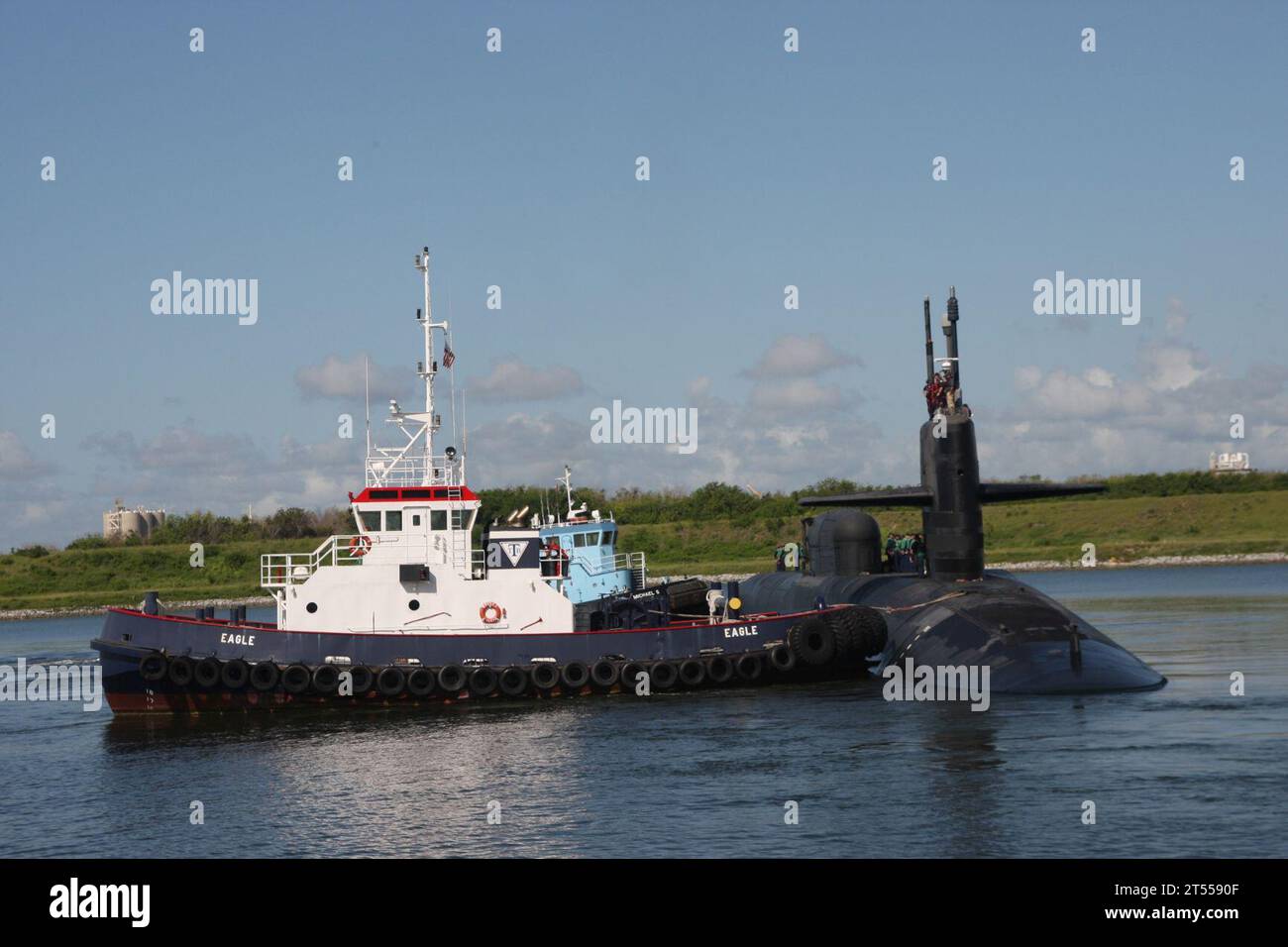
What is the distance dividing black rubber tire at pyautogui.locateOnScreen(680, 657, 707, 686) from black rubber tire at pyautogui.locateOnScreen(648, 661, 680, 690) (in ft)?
0.55

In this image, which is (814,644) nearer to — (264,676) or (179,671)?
(264,676)

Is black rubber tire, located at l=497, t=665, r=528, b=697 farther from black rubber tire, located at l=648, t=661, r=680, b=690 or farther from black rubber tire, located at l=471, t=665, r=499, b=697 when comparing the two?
black rubber tire, located at l=648, t=661, r=680, b=690

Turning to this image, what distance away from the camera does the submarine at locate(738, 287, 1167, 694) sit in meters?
31.7

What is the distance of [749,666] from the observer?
3656 centimetres

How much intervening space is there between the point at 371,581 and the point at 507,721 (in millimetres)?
6245

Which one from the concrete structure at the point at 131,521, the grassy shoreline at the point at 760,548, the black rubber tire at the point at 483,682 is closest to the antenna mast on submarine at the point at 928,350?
the black rubber tire at the point at 483,682

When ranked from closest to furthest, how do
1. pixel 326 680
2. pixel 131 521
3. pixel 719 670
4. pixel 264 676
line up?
pixel 326 680
pixel 264 676
pixel 719 670
pixel 131 521

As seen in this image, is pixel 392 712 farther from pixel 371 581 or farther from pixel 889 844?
pixel 889 844

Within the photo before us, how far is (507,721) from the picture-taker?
109 feet

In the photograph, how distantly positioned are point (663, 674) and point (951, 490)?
912 cm

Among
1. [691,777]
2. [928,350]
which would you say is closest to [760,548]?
[928,350]

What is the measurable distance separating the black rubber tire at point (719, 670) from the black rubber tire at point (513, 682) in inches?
191

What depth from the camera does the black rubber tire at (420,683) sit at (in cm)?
3578

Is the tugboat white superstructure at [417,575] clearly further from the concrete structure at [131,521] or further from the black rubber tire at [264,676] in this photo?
the concrete structure at [131,521]
